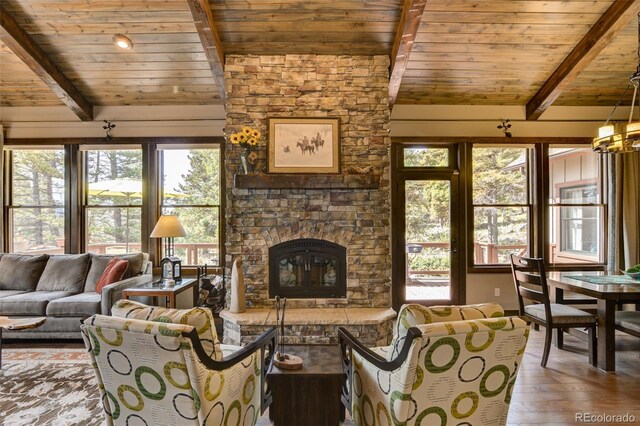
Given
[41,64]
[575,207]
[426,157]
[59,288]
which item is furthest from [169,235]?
[575,207]

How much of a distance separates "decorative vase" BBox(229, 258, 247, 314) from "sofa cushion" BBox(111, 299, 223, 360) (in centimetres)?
181

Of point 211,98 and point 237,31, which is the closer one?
point 237,31

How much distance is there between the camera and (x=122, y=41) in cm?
370

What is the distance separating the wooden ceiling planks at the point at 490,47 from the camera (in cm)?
351

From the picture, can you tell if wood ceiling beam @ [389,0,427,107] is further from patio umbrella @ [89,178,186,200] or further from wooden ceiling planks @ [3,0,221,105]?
patio umbrella @ [89,178,186,200]

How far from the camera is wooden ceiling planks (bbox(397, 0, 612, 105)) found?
3506mm

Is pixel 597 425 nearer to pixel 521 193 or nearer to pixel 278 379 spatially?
pixel 278 379

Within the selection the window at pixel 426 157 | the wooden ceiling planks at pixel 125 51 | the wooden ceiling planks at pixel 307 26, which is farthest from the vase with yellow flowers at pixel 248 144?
the window at pixel 426 157

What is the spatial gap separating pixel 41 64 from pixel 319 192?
3.42 m

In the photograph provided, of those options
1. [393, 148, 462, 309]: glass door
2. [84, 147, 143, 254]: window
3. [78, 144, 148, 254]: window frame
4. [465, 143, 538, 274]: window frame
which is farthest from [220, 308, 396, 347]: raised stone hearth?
[84, 147, 143, 254]: window

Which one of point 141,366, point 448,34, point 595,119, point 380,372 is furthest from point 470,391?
point 595,119

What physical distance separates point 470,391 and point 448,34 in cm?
352

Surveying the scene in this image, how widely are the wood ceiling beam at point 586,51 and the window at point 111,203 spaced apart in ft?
17.9

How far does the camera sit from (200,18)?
324 centimetres
